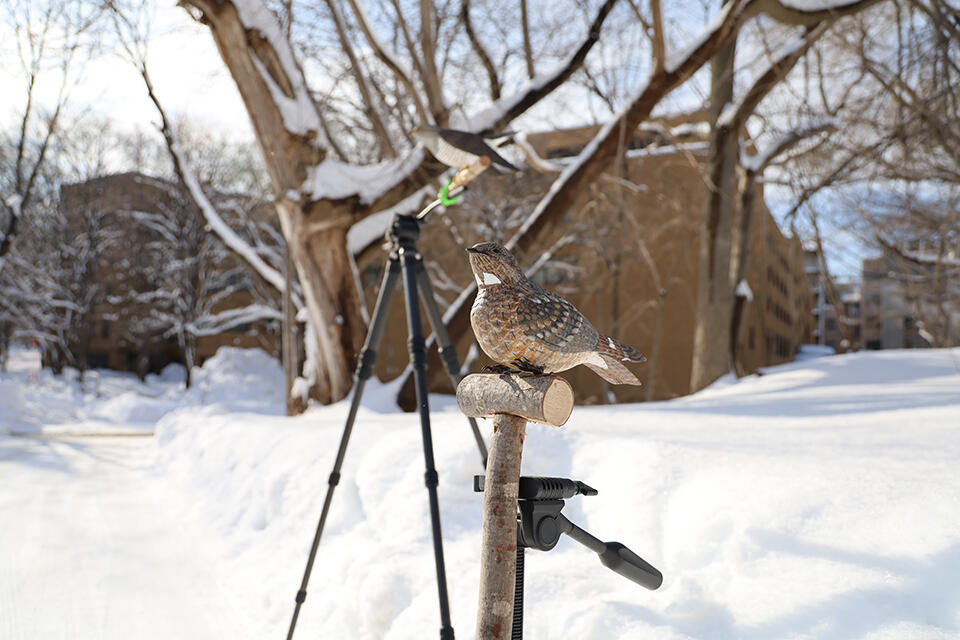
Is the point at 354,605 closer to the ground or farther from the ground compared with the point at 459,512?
closer to the ground

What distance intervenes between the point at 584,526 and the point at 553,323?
129 cm

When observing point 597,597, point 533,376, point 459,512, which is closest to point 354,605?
point 459,512

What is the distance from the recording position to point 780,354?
36688 millimetres

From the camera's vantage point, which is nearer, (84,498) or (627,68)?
(84,498)

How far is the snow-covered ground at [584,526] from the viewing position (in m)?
1.64

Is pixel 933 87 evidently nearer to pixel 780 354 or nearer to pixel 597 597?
pixel 597 597

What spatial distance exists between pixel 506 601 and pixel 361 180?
6051 millimetres

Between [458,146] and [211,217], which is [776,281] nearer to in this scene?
[211,217]

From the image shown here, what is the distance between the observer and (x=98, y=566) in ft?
11.0

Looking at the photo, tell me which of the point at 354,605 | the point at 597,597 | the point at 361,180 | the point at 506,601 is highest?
the point at 361,180

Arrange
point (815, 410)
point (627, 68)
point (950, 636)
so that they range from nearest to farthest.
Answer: point (950, 636), point (815, 410), point (627, 68)

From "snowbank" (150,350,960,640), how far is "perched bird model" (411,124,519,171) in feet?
3.94

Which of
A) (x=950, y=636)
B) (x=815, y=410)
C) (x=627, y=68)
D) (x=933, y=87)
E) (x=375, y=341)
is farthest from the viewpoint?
(x=627, y=68)

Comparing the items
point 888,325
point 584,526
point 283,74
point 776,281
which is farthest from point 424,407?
point 888,325
